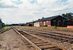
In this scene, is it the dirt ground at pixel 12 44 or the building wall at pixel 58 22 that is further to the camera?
the building wall at pixel 58 22

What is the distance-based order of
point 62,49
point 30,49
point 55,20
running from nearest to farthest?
point 62,49
point 30,49
point 55,20

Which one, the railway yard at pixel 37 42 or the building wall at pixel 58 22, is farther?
the building wall at pixel 58 22

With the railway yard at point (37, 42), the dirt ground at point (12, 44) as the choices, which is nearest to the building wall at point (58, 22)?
the railway yard at point (37, 42)

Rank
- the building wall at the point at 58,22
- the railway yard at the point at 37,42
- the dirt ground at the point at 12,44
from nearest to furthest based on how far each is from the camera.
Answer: the railway yard at the point at 37,42
the dirt ground at the point at 12,44
the building wall at the point at 58,22

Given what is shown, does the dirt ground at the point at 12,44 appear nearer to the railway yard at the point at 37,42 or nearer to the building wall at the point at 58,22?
the railway yard at the point at 37,42

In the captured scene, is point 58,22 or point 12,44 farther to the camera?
point 58,22

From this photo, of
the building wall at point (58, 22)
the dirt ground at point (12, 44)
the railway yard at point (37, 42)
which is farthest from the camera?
the building wall at point (58, 22)

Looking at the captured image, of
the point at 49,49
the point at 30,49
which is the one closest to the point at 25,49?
the point at 30,49

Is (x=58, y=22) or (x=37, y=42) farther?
(x=58, y=22)

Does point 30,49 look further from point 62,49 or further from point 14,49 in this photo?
point 62,49

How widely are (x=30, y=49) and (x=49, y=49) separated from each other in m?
1.03

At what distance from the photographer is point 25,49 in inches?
311

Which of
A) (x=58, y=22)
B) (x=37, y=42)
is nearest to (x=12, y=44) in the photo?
(x=37, y=42)

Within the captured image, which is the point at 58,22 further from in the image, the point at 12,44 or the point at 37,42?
the point at 12,44
